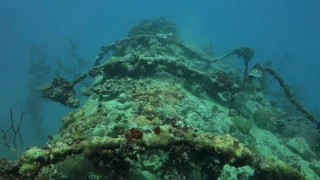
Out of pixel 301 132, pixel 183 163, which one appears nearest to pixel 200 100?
pixel 301 132

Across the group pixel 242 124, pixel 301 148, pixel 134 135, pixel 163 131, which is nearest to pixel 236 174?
pixel 163 131

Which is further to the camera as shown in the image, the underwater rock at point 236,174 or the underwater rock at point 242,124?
the underwater rock at point 242,124

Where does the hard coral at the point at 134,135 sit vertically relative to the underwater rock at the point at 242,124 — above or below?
below

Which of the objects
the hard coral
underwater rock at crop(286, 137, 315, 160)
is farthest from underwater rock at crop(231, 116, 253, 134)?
the hard coral

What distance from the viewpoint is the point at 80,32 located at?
166750 mm

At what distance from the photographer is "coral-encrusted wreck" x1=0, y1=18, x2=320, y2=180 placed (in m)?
4.00

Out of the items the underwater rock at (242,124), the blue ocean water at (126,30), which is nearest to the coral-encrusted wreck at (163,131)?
the underwater rock at (242,124)

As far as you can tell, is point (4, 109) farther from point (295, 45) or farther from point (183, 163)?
point (295, 45)

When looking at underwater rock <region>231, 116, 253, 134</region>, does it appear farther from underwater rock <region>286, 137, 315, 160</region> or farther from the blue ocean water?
the blue ocean water

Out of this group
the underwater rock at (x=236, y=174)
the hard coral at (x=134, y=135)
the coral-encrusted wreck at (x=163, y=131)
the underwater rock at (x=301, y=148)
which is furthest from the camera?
the underwater rock at (x=301, y=148)

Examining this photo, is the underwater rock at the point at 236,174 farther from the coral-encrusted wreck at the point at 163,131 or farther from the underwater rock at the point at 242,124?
the underwater rock at the point at 242,124

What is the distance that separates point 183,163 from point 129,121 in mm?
2246

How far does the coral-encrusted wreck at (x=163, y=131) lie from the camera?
4000 mm

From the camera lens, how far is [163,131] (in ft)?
14.3
